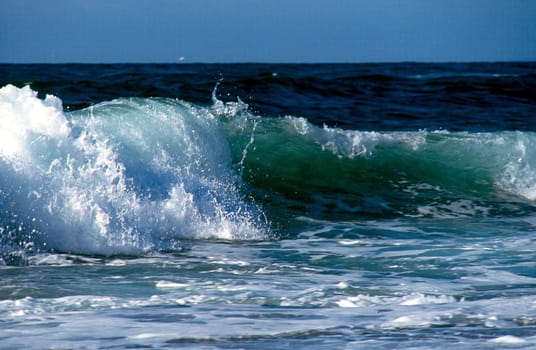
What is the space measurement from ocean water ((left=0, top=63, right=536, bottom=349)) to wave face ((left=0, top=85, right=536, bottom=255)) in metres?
0.02

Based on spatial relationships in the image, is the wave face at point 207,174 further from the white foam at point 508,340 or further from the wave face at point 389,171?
the white foam at point 508,340

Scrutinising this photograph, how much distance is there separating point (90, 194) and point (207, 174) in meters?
2.40

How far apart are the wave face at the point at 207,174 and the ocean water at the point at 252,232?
0.02 m

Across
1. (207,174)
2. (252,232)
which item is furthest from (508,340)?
(207,174)

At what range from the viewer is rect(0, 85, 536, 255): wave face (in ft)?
20.9

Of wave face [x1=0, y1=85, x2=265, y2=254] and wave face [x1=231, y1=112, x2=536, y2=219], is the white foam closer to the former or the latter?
wave face [x1=0, y1=85, x2=265, y2=254]

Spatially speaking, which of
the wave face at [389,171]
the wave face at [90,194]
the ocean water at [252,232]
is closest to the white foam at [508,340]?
the ocean water at [252,232]

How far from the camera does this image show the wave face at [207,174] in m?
6.36

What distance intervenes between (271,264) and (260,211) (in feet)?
8.70

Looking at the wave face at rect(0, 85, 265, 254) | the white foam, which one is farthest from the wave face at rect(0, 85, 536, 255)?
the white foam

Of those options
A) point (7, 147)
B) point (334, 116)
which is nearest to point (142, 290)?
point (7, 147)

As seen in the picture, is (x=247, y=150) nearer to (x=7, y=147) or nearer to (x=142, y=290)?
(x=7, y=147)

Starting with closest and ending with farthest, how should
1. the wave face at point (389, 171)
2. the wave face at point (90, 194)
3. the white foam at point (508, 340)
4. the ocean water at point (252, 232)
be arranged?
the white foam at point (508, 340) → the ocean water at point (252, 232) → the wave face at point (90, 194) → the wave face at point (389, 171)

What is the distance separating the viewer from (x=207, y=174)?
29.0 feet
